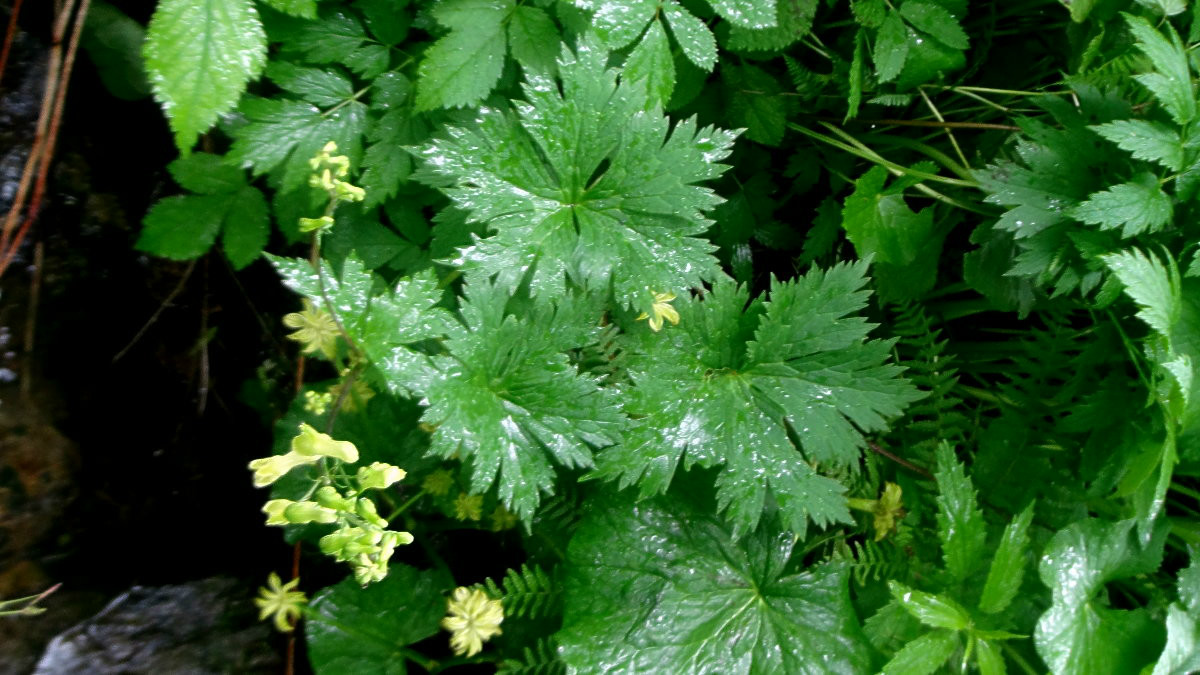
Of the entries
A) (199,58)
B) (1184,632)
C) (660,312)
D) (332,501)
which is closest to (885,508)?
(1184,632)

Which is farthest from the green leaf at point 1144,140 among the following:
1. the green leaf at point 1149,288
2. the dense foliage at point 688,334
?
the green leaf at point 1149,288

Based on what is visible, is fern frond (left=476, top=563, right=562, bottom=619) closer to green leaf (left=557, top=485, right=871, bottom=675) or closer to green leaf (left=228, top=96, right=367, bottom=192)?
green leaf (left=557, top=485, right=871, bottom=675)

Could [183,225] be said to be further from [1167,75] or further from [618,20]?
[1167,75]

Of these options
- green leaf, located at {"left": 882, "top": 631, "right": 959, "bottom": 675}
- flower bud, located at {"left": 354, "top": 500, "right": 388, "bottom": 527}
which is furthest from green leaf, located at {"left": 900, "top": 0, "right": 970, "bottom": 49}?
flower bud, located at {"left": 354, "top": 500, "right": 388, "bottom": 527}

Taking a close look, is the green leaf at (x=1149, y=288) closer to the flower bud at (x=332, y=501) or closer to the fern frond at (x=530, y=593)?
the fern frond at (x=530, y=593)

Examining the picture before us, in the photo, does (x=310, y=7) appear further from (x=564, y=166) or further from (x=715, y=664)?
(x=715, y=664)

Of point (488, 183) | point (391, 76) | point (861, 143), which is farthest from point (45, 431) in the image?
point (861, 143)
